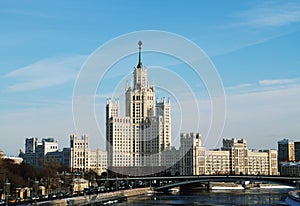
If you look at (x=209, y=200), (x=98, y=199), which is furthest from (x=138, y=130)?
(x=98, y=199)

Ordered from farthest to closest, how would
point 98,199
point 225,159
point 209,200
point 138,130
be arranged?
point 225,159, point 138,130, point 209,200, point 98,199

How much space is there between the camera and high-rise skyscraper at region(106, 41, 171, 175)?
6325cm

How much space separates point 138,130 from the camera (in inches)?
2653

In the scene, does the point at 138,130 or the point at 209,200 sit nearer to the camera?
the point at 209,200

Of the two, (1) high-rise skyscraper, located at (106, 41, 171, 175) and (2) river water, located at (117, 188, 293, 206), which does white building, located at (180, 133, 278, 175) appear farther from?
(2) river water, located at (117, 188, 293, 206)

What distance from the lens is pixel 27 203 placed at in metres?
25.1

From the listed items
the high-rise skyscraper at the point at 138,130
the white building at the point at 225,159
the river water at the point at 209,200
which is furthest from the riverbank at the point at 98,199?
the white building at the point at 225,159

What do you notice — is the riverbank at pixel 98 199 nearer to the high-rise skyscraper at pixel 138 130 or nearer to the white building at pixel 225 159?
the high-rise skyscraper at pixel 138 130

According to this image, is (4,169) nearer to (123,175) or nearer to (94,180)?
(94,180)

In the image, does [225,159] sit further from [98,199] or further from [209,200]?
[98,199]

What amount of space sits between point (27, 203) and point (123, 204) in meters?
7.81

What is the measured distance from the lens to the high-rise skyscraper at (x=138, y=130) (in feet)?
208

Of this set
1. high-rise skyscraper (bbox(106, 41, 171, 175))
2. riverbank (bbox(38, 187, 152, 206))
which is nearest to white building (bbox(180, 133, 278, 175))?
high-rise skyscraper (bbox(106, 41, 171, 175))

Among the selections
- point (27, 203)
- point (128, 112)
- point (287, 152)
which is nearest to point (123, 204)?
point (27, 203)
